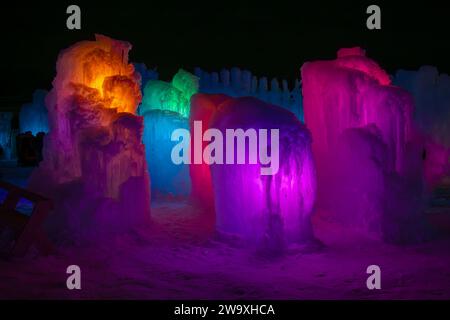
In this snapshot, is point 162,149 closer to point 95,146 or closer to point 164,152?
point 164,152

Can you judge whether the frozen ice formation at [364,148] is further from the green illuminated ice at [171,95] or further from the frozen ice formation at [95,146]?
the green illuminated ice at [171,95]

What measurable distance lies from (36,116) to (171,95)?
1233 cm

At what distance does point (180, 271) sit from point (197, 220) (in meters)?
4.26

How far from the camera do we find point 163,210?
14.4 meters

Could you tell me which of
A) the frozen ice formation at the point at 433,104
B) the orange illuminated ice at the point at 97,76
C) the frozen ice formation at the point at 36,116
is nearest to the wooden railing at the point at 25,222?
the orange illuminated ice at the point at 97,76

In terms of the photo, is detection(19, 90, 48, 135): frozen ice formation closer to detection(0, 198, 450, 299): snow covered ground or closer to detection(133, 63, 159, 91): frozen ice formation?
detection(133, 63, 159, 91): frozen ice formation

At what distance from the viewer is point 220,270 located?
8539mm

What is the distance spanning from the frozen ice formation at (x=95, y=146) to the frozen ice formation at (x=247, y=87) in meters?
14.0

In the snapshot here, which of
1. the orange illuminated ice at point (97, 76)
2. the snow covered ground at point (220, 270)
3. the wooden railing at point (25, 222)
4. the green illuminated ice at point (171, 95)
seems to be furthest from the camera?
the green illuminated ice at point (171, 95)

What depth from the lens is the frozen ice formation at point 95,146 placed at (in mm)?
10352

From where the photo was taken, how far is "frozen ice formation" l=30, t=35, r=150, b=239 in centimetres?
1035

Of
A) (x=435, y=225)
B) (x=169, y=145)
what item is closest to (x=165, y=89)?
(x=169, y=145)

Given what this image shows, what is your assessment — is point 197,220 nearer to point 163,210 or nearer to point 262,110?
point 163,210

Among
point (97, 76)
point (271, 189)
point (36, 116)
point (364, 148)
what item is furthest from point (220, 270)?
point (36, 116)
